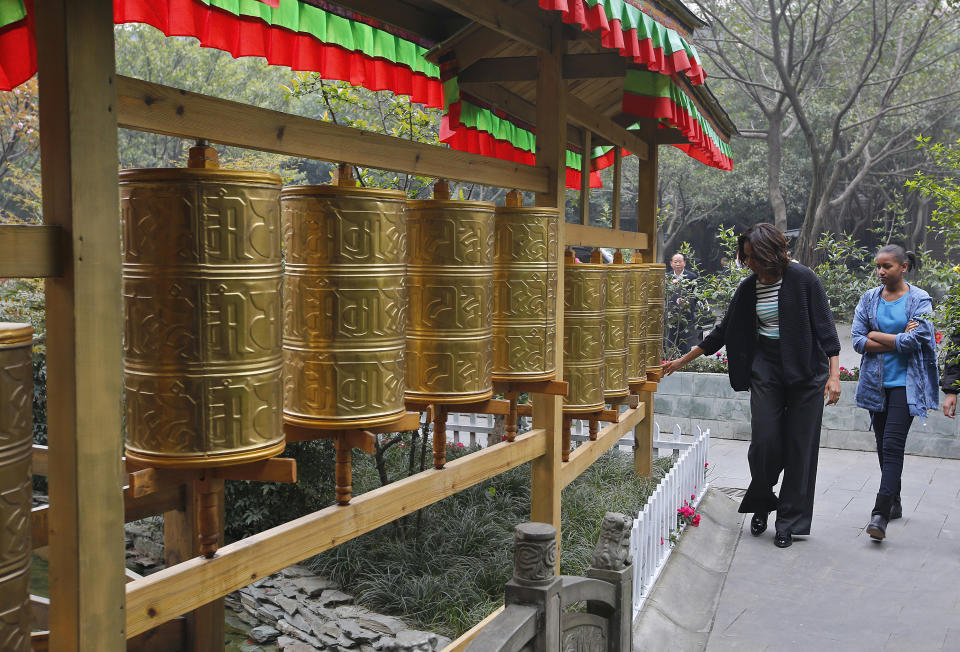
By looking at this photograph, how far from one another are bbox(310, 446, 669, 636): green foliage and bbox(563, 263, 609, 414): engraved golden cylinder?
1.34 m

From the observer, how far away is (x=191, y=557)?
10.2 feet

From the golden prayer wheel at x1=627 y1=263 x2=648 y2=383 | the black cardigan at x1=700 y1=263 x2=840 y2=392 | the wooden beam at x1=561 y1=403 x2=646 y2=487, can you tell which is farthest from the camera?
the black cardigan at x1=700 y1=263 x2=840 y2=392

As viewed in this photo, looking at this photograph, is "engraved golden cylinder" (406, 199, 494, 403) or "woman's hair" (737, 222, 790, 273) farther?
"woman's hair" (737, 222, 790, 273)

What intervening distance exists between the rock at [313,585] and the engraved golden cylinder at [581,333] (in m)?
1.99

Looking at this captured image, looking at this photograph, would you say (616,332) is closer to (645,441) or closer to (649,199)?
(649,199)

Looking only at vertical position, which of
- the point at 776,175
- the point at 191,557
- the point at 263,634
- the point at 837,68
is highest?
the point at 837,68

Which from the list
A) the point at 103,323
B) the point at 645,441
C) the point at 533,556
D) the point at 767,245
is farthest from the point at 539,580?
the point at 645,441

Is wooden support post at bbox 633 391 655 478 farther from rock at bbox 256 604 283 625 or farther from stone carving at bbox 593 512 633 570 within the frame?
stone carving at bbox 593 512 633 570

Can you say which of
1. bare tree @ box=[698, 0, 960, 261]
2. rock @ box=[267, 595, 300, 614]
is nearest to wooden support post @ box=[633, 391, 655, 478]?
rock @ box=[267, 595, 300, 614]

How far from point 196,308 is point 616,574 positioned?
57.9 inches

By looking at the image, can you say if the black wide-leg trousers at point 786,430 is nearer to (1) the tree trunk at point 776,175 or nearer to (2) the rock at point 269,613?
(2) the rock at point 269,613

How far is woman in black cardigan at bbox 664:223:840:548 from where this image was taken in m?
5.21

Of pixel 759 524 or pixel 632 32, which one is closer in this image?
pixel 632 32

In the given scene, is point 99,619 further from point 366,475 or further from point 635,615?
point 366,475
